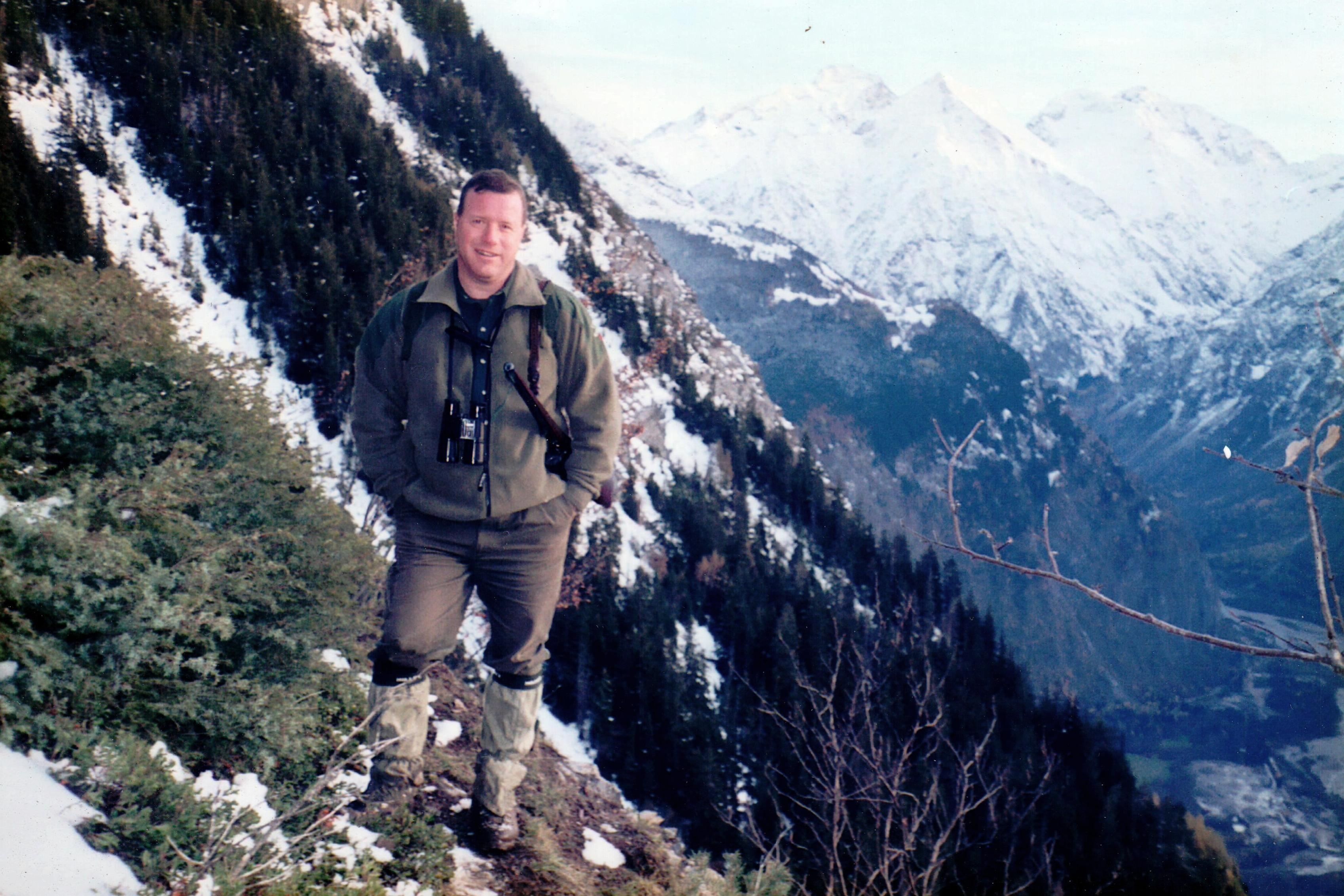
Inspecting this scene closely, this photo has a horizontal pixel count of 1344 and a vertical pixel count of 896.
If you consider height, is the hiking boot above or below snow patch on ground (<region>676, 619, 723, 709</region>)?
above

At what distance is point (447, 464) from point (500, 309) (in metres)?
0.66

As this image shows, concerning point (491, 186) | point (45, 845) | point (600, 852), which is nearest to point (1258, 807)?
point (600, 852)

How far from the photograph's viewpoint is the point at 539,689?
11.1 feet

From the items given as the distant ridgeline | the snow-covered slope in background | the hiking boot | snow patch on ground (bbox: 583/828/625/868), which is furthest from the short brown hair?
the snow-covered slope in background

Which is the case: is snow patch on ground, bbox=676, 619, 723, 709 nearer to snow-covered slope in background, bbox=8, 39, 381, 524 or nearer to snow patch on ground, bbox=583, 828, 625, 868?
snow-covered slope in background, bbox=8, 39, 381, 524

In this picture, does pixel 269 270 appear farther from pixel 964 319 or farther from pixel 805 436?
pixel 964 319

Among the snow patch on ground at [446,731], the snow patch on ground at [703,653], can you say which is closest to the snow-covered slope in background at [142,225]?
the snow patch on ground at [446,731]

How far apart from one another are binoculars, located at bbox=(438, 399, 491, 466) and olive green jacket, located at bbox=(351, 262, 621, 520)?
0.03 meters

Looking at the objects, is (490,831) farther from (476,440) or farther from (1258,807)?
(1258,807)

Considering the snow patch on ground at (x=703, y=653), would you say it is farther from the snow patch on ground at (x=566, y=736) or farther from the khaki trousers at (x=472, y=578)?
the khaki trousers at (x=472, y=578)

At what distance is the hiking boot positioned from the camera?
3.55m

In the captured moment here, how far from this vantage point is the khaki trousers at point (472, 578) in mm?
2979

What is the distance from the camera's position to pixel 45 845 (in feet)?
7.07

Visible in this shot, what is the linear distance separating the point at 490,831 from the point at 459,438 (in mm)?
2008
